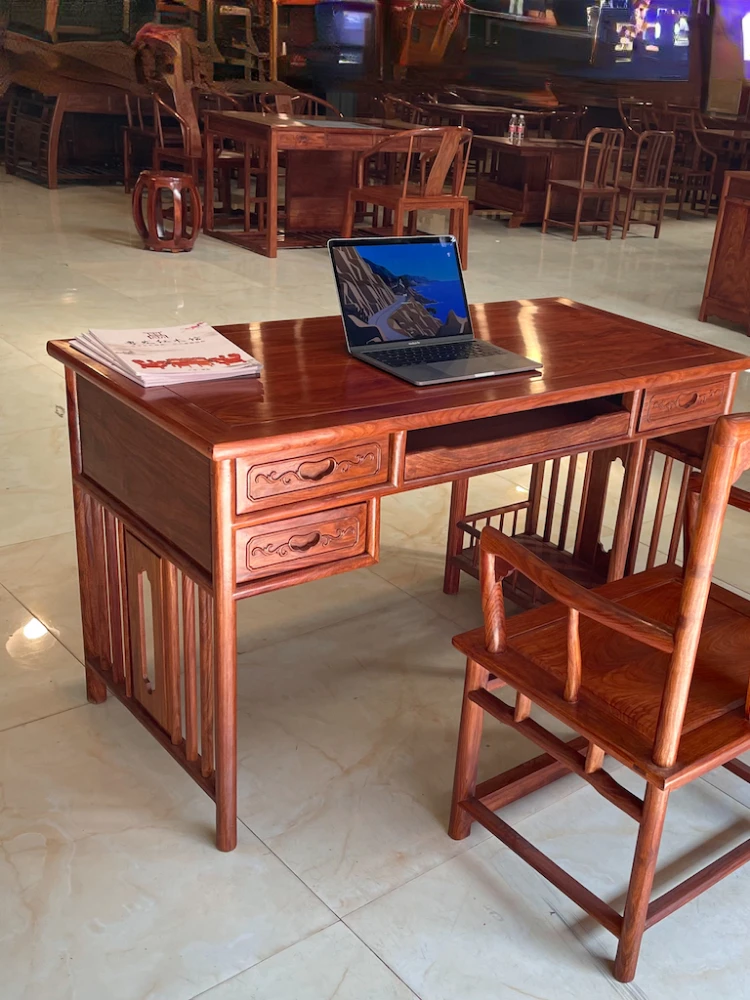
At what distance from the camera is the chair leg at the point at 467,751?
5.65 ft

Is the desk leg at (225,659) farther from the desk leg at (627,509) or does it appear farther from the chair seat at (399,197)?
the chair seat at (399,197)

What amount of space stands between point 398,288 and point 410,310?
0.16ft

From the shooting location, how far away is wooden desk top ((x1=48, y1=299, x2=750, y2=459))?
156 centimetres

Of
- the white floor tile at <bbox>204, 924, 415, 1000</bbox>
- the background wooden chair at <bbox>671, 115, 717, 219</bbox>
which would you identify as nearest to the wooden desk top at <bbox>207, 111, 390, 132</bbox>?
the background wooden chair at <bbox>671, 115, 717, 219</bbox>

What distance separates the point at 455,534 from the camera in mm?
2676

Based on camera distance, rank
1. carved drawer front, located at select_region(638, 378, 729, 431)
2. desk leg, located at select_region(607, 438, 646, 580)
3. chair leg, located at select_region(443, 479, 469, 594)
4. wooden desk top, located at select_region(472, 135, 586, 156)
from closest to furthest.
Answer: carved drawer front, located at select_region(638, 378, 729, 431) < desk leg, located at select_region(607, 438, 646, 580) < chair leg, located at select_region(443, 479, 469, 594) < wooden desk top, located at select_region(472, 135, 586, 156)

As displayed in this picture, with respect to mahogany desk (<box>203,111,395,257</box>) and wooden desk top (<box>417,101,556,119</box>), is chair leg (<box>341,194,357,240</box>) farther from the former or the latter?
wooden desk top (<box>417,101,556,119</box>)

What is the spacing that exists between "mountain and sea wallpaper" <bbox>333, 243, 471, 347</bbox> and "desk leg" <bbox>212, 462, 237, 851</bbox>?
1.83 ft

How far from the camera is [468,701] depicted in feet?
5.69

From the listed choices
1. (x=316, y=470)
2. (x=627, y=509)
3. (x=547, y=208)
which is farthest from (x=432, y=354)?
(x=547, y=208)

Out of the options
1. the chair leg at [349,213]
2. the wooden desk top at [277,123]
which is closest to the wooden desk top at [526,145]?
the wooden desk top at [277,123]

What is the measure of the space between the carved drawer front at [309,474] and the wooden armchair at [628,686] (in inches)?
8.7

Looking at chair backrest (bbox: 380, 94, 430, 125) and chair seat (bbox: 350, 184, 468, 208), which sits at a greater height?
chair backrest (bbox: 380, 94, 430, 125)

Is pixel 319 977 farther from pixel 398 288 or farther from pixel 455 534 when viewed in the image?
pixel 455 534
